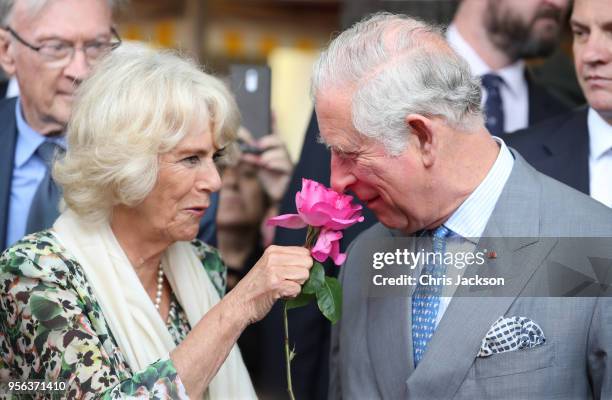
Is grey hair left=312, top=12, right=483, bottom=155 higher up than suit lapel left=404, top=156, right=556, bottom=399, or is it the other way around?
grey hair left=312, top=12, right=483, bottom=155

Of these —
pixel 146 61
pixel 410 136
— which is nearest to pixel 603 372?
pixel 410 136

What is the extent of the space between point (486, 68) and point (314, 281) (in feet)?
Result: 6.99

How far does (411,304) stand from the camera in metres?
2.60

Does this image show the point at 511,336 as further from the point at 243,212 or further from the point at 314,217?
the point at 243,212

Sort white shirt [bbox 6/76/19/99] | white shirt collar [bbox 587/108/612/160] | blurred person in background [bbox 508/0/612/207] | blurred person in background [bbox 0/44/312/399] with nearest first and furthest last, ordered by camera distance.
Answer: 1. blurred person in background [bbox 0/44/312/399]
2. blurred person in background [bbox 508/0/612/207]
3. white shirt collar [bbox 587/108/612/160]
4. white shirt [bbox 6/76/19/99]

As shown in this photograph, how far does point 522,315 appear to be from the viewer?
239 cm

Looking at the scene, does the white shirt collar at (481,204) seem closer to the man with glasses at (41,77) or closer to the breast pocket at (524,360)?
the breast pocket at (524,360)

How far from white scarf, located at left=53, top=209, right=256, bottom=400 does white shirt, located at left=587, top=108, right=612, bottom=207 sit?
129 cm

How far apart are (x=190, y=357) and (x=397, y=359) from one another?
0.54 meters

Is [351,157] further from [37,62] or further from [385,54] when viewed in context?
[37,62]

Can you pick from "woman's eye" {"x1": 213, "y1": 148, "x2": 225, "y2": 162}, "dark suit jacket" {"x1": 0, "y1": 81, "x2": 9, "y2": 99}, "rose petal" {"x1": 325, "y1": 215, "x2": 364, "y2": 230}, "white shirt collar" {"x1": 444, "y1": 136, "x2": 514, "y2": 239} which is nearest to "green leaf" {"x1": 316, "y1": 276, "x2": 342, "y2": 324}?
"rose petal" {"x1": 325, "y1": 215, "x2": 364, "y2": 230}

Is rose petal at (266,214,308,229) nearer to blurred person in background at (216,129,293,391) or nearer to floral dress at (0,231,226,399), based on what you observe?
floral dress at (0,231,226,399)

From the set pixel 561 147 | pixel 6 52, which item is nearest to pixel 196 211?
pixel 6 52

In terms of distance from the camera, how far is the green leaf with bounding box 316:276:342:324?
2459 mm
